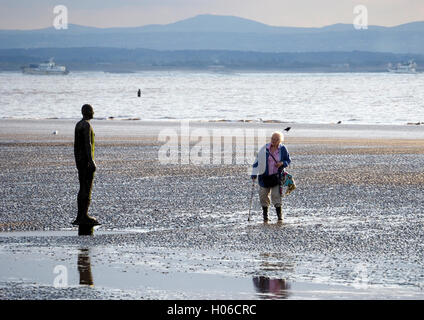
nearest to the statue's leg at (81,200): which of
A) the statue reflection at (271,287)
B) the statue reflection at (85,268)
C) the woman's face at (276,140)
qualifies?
the statue reflection at (85,268)

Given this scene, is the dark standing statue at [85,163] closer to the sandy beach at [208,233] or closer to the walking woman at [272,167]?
the sandy beach at [208,233]

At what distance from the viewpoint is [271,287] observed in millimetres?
9688

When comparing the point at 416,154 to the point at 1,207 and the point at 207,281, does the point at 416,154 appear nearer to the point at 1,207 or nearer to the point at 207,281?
the point at 1,207

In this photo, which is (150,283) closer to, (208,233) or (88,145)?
(208,233)

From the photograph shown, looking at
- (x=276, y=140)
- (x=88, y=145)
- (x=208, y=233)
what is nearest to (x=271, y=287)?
(x=208, y=233)

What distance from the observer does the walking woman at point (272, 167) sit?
599 inches

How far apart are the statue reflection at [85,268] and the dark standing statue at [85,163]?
2.20 metres

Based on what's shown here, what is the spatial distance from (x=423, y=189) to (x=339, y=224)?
5.51 m

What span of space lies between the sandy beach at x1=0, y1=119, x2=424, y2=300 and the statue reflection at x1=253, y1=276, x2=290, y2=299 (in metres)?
0.02

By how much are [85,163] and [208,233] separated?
2224 millimetres

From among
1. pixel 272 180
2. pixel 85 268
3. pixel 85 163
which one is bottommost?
pixel 85 268

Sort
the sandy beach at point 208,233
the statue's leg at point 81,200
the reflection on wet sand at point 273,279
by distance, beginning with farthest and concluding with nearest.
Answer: the statue's leg at point 81,200
the sandy beach at point 208,233
the reflection on wet sand at point 273,279

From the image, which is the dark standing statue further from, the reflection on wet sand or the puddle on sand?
the reflection on wet sand

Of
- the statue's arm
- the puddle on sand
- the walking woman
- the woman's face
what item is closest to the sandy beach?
the puddle on sand
